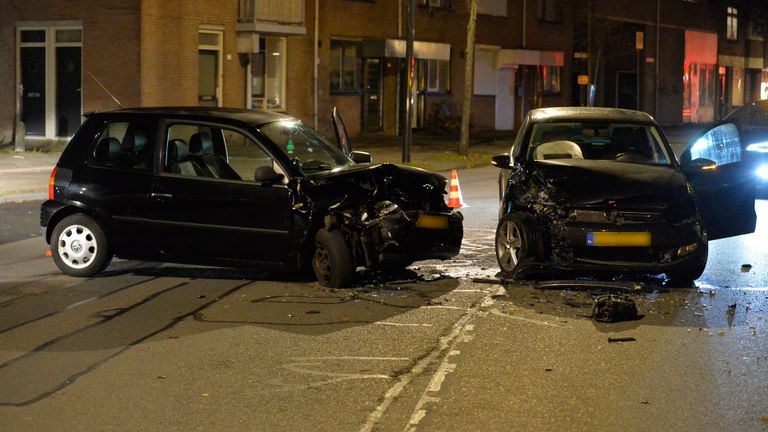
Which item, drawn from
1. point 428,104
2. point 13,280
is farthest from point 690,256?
point 428,104

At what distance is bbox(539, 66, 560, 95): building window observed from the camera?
49550mm

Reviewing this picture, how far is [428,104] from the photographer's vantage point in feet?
136

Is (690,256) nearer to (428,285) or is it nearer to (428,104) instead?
(428,285)

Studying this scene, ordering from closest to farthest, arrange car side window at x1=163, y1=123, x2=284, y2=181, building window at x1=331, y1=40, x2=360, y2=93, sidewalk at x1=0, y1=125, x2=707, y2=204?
car side window at x1=163, y1=123, x2=284, y2=181 < sidewalk at x1=0, y1=125, x2=707, y2=204 < building window at x1=331, y1=40, x2=360, y2=93

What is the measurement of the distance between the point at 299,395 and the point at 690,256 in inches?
185

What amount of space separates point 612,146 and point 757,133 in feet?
19.0

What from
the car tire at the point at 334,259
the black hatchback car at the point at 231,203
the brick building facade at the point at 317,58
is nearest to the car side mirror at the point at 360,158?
the black hatchback car at the point at 231,203

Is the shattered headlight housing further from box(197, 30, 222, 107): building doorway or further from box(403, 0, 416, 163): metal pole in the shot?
box(197, 30, 222, 107): building doorway

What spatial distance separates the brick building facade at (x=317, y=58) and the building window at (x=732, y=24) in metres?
10.7

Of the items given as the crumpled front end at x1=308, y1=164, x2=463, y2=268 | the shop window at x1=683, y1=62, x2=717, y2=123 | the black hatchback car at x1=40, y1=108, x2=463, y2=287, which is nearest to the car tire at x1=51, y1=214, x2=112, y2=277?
the black hatchback car at x1=40, y1=108, x2=463, y2=287

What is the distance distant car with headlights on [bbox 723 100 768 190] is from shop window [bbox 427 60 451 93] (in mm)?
22931

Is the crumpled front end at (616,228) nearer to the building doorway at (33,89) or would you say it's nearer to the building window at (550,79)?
the building doorway at (33,89)

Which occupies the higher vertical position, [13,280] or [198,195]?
[198,195]

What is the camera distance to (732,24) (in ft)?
222
